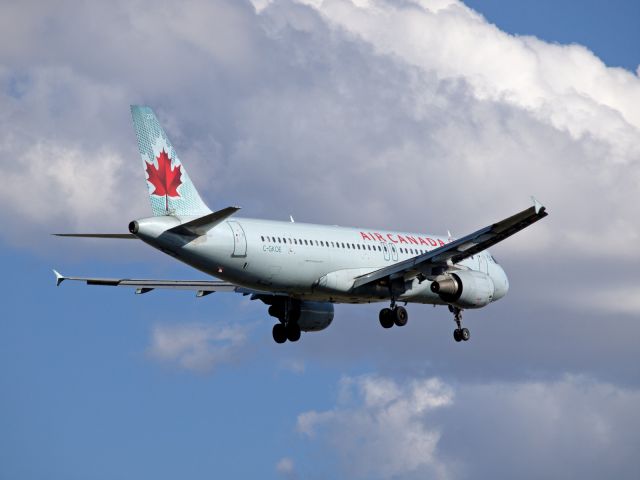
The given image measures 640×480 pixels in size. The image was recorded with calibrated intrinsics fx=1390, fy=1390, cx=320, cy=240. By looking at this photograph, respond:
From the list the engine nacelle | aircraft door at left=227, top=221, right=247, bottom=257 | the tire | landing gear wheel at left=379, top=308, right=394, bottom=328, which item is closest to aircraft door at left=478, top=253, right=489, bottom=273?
the engine nacelle

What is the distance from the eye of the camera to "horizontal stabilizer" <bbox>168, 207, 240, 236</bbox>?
187ft

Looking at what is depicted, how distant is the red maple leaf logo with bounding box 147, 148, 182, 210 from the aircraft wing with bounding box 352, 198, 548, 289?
412 inches

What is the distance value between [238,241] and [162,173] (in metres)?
4.44

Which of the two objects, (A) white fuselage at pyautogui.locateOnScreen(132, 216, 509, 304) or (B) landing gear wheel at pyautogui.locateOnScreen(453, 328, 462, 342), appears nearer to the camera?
(A) white fuselage at pyautogui.locateOnScreen(132, 216, 509, 304)

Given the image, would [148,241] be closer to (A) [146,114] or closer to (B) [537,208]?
(A) [146,114]

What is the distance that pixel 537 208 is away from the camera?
58.3 metres

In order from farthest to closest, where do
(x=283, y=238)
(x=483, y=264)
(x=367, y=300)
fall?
(x=483, y=264) < (x=367, y=300) < (x=283, y=238)

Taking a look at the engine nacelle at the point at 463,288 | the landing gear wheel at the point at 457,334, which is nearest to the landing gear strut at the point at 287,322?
the engine nacelle at the point at 463,288

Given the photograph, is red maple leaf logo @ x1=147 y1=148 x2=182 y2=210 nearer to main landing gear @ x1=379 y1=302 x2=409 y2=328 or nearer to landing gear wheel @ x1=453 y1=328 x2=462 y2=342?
main landing gear @ x1=379 y1=302 x2=409 y2=328

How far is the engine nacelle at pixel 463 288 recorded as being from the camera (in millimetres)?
67125

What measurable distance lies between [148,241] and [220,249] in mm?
3306

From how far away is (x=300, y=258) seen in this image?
62969mm

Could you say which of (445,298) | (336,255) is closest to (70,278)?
(336,255)

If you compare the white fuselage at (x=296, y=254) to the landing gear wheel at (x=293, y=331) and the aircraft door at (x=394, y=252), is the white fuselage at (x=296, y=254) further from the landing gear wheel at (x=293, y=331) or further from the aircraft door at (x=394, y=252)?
the landing gear wheel at (x=293, y=331)
